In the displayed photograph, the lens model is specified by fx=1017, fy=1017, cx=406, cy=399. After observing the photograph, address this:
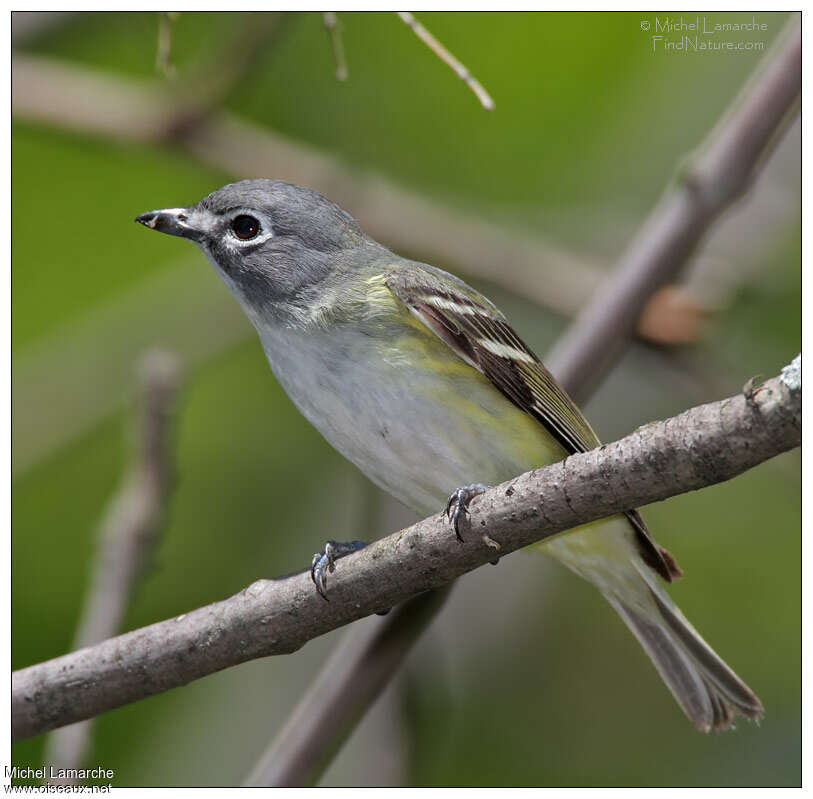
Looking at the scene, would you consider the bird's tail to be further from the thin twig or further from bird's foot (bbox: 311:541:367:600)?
bird's foot (bbox: 311:541:367:600)

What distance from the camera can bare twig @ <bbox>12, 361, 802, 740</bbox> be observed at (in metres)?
1.84

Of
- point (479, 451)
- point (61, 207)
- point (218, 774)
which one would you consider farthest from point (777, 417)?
point (61, 207)

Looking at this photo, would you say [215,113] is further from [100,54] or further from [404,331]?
[404,331]

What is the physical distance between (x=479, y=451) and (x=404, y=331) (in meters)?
0.40

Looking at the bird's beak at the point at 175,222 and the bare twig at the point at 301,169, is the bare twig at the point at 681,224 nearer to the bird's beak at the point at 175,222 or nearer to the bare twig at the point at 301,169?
the bare twig at the point at 301,169

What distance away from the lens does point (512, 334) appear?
3.13 meters

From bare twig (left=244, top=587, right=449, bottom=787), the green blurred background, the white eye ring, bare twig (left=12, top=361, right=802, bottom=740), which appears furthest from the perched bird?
the green blurred background

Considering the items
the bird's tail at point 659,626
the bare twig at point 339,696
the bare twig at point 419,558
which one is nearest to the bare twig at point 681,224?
the bird's tail at point 659,626

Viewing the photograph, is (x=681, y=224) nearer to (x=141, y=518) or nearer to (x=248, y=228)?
(x=248, y=228)

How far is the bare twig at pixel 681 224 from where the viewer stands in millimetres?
3197

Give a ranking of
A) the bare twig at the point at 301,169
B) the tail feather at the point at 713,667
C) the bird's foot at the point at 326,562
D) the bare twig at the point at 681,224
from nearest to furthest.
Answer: the bird's foot at the point at 326,562
the tail feather at the point at 713,667
the bare twig at the point at 681,224
the bare twig at the point at 301,169

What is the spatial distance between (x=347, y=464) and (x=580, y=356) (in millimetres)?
1739

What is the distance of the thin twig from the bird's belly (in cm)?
48

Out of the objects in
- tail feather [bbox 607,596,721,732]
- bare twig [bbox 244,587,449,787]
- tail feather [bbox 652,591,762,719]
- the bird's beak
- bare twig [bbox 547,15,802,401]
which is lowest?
bare twig [bbox 244,587,449,787]
